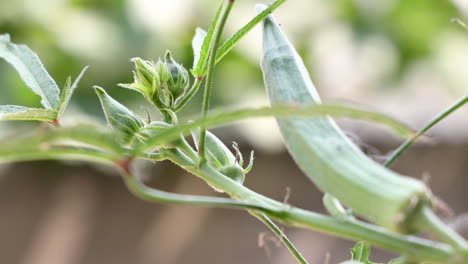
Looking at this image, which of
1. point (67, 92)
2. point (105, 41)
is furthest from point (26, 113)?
point (105, 41)

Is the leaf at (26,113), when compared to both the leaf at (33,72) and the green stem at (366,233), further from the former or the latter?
the green stem at (366,233)

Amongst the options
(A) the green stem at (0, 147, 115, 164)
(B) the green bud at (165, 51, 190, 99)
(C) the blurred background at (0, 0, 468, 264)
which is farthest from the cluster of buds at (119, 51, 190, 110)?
(C) the blurred background at (0, 0, 468, 264)

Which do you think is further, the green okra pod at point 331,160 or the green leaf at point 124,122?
the green leaf at point 124,122

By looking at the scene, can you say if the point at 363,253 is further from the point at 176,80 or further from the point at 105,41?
the point at 105,41

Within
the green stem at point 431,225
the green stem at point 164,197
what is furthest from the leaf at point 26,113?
the green stem at point 431,225

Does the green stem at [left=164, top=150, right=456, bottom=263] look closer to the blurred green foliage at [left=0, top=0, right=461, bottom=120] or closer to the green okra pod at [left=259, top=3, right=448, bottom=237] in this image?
the green okra pod at [left=259, top=3, right=448, bottom=237]

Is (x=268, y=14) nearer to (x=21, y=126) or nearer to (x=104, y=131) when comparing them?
(x=104, y=131)
